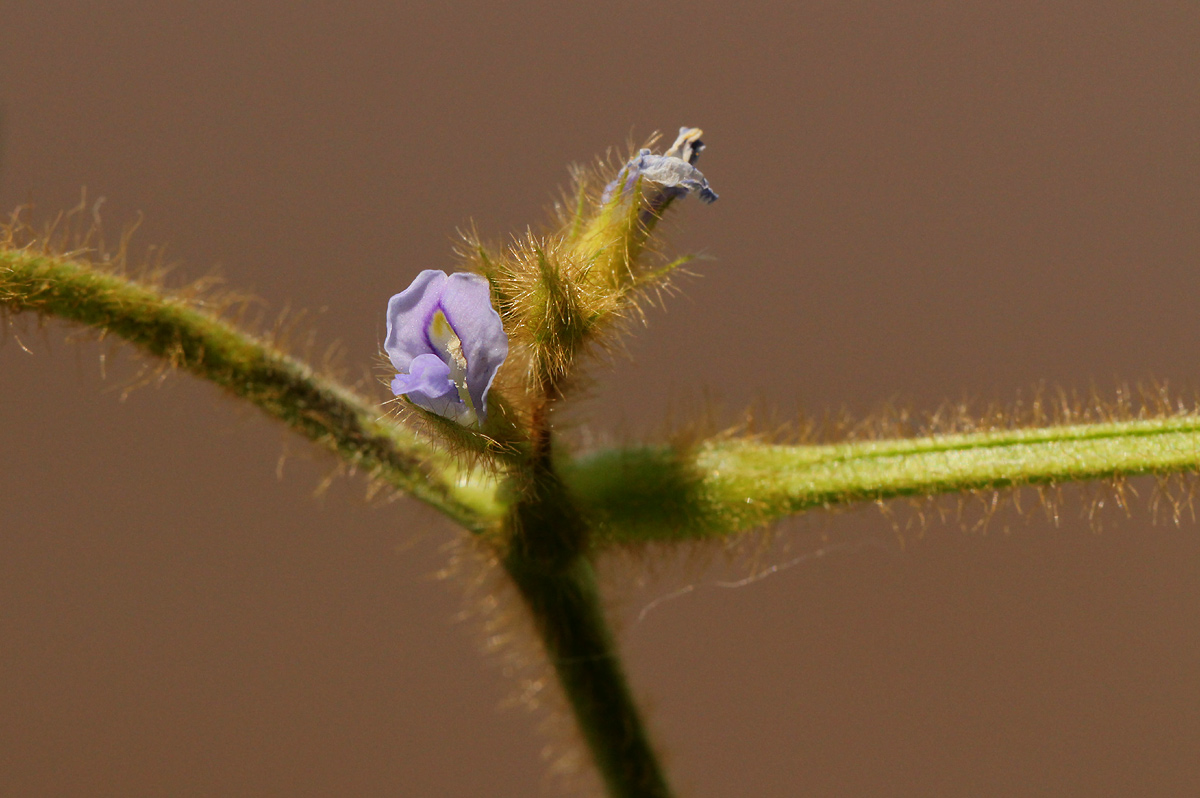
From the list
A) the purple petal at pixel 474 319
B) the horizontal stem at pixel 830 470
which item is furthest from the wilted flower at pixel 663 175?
the horizontal stem at pixel 830 470

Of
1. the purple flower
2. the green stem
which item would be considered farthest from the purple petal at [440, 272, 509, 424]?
the green stem

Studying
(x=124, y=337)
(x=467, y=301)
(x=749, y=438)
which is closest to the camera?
(x=467, y=301)

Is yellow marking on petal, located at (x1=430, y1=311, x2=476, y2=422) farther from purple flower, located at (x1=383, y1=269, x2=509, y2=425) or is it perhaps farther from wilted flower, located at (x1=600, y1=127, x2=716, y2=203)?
wilted flower, located at (x1=600, y1=127, x2=716, y2=203)

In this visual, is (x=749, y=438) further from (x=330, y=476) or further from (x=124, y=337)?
(x=124, y=337)

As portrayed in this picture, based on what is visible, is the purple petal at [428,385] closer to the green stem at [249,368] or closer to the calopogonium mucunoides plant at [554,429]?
the calopogonium mucunoides plant at [554,429]

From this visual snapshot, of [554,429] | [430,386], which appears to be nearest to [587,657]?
[554,429]

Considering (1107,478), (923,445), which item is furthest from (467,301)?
(1107,478)

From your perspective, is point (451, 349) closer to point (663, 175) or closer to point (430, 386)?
point (430, 386)
